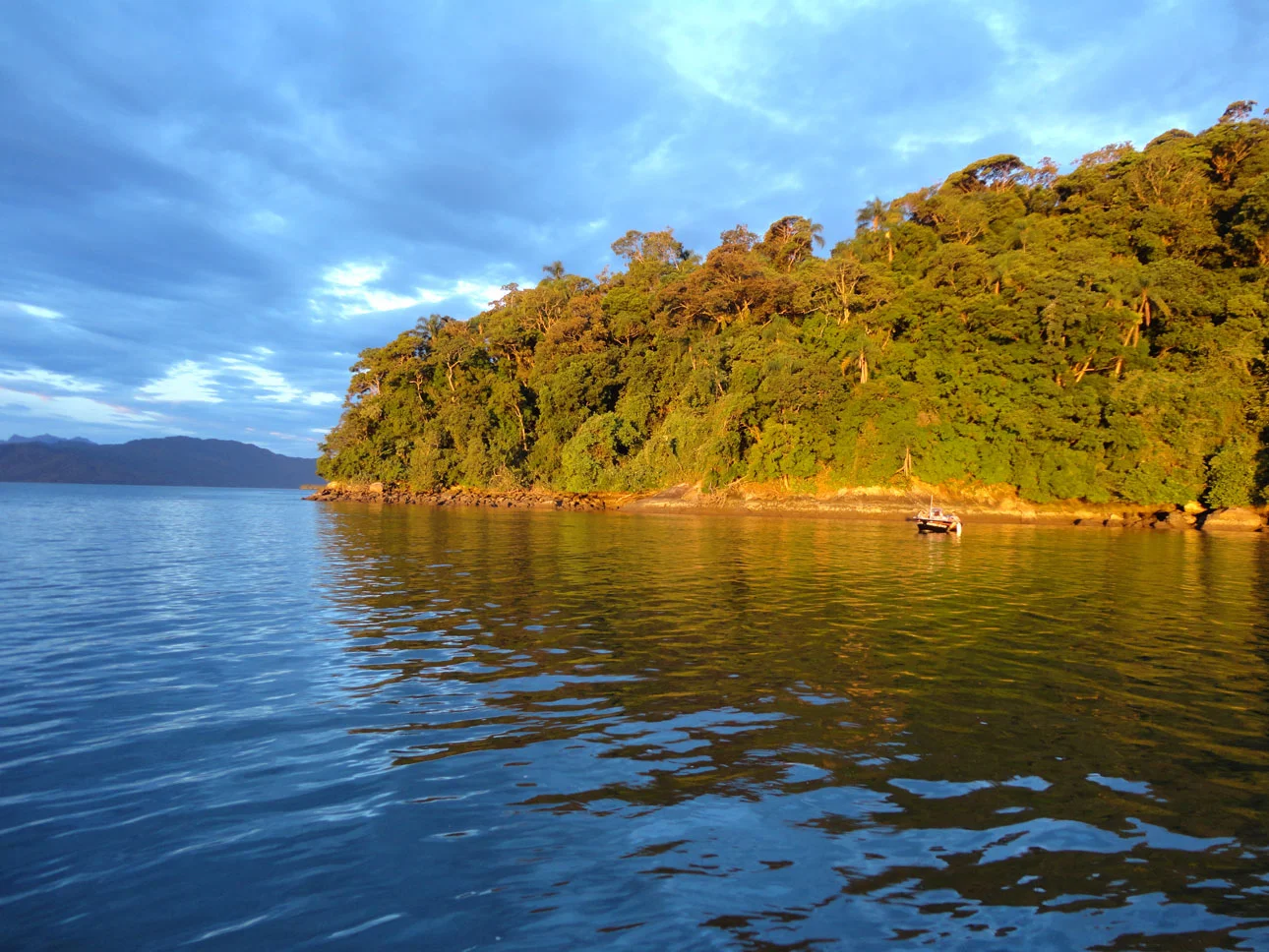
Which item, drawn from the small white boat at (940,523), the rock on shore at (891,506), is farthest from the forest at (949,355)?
the small white boat at (940,523)

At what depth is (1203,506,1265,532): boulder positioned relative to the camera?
1640 inches

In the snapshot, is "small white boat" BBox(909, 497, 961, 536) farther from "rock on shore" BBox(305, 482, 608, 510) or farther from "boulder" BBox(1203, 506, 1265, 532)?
"rock on shore" BBox(305, 482, 608, 510)

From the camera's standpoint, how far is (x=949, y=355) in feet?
177

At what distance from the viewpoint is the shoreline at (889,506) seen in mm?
44562

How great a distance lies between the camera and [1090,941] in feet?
13.0

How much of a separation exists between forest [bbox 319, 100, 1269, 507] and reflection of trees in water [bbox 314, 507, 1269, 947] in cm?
Answer: 3342

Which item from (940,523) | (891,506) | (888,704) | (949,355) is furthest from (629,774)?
(949,355)

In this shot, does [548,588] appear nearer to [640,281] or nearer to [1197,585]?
[1197,585]

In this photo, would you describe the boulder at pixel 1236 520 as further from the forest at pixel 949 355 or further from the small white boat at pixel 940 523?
the small white boat at pixel 940 523

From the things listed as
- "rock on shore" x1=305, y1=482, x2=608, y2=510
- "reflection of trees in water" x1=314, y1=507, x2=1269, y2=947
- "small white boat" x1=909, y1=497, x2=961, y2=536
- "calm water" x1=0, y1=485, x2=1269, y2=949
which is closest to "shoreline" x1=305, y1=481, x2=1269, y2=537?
"rock on shore" x1=305, y1=482, x2=608, y2=510

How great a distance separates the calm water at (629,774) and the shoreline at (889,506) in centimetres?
3663

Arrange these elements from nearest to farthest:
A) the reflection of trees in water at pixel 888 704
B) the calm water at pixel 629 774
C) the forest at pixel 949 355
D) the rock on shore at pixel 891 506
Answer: the calm water at pixel 629 774 < the reflection of trees in water at pixel 888 704 < the rock on shore at pixel 891 506 < the forest at pixel 949 355

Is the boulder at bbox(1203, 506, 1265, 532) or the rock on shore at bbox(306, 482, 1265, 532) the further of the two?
the rock on shore at bbox(306, 482, 1265, 532)

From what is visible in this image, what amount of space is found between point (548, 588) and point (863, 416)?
4280cm
